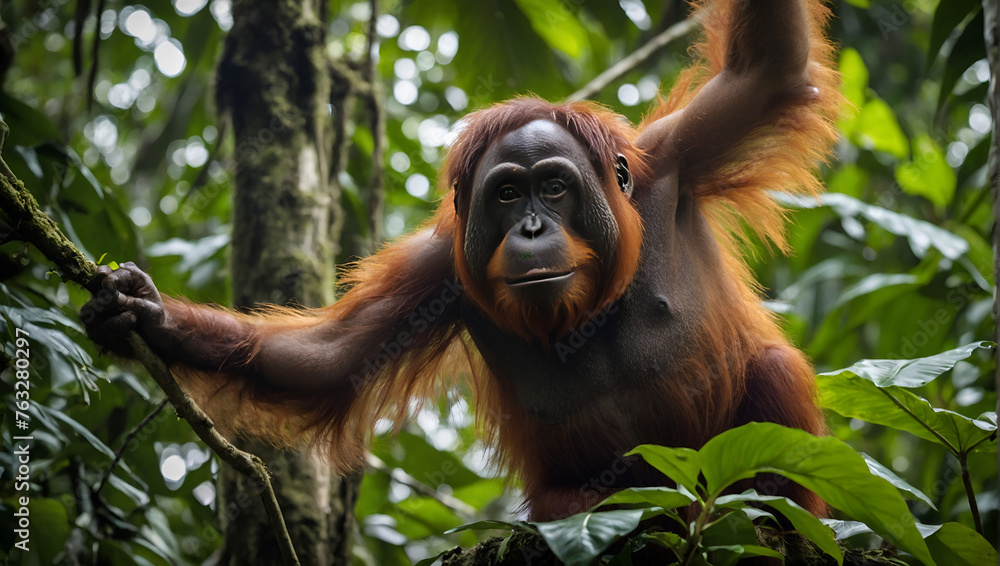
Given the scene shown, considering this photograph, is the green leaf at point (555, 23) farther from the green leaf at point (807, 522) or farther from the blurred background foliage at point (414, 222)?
the green leaf at point (807, 522)

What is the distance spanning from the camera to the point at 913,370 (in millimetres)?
2572

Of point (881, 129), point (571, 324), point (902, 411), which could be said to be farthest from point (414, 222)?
point (902, 411)

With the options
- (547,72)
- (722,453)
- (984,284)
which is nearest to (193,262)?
(547,72)

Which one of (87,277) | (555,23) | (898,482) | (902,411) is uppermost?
(555,23)

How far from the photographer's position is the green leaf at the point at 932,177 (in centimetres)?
533

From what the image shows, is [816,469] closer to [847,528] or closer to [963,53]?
[847,528]

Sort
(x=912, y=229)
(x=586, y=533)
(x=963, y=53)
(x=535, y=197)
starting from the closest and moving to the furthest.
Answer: (x=586, y=533) < (x=535, y=197) < (x=963, y=53) < (x=912, y=229)

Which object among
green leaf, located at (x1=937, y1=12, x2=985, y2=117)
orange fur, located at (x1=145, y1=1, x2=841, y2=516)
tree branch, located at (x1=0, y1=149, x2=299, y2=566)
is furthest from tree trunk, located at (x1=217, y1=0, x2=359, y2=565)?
green leaf, located at (x1=937, y1=12, x2=985, y2=117)

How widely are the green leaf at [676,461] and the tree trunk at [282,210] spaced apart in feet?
6.59

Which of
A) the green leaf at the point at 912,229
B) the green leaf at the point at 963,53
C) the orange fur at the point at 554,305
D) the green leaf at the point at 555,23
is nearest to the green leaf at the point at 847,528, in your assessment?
the orange fur at the point at 554,305

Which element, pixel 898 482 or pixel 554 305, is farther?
pixel 554 305

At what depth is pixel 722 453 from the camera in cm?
194

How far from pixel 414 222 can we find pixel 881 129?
4.08 metres

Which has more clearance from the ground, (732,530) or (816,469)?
(816,469)
